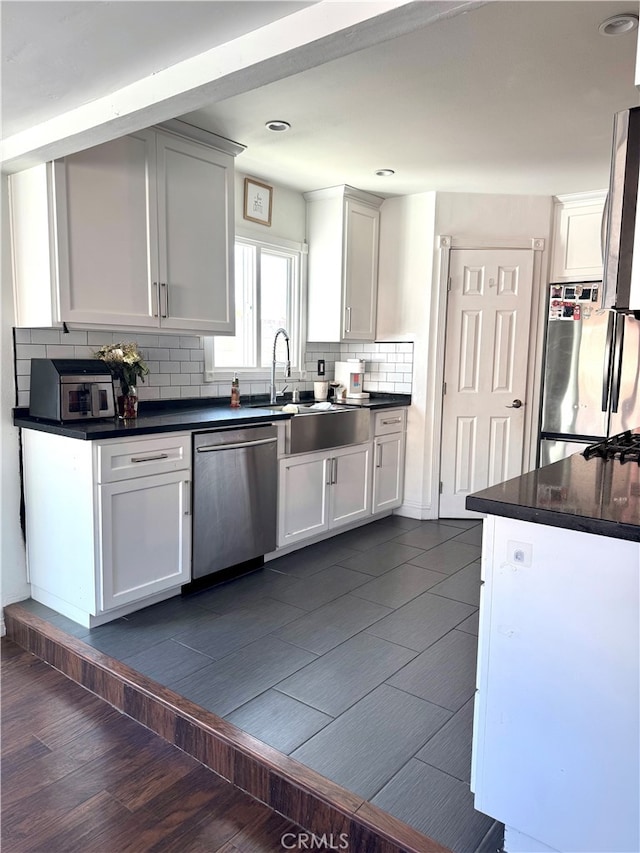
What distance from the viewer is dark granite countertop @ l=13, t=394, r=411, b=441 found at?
2531 mm

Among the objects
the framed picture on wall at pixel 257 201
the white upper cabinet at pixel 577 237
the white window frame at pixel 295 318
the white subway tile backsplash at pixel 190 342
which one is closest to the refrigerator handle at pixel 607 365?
the white upper cabinet at pixel 577 237

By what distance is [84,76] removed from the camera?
1918 millimetres

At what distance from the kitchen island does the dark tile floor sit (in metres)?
0.23

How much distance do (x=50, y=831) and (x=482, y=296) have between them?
12.9 ft

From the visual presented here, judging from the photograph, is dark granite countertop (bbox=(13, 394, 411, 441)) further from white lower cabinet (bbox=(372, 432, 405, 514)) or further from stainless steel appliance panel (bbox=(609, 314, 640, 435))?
stainless steel appliance panel (bbox=(609, 314, 640, 435))

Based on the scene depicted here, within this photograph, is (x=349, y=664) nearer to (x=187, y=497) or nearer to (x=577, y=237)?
(x=187, y=497)

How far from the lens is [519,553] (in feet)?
4.82

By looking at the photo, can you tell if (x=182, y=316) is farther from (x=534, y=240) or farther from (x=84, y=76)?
(x=534, y=240)

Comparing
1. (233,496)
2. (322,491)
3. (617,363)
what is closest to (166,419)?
(233,496)

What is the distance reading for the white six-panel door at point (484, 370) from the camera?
14.1 ft

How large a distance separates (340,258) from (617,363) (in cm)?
207

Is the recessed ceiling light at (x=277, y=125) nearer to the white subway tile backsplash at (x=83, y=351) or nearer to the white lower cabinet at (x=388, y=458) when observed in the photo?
the white subway tile backsplash at (x=83, y=351)

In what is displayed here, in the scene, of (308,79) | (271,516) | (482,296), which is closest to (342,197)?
(482,296)

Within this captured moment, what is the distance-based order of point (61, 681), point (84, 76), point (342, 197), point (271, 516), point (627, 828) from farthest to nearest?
1. point (342, 197)
2. point (271, 516)
3. point (61, 681)
4. point (84, 76)
5. point (627, 828)
